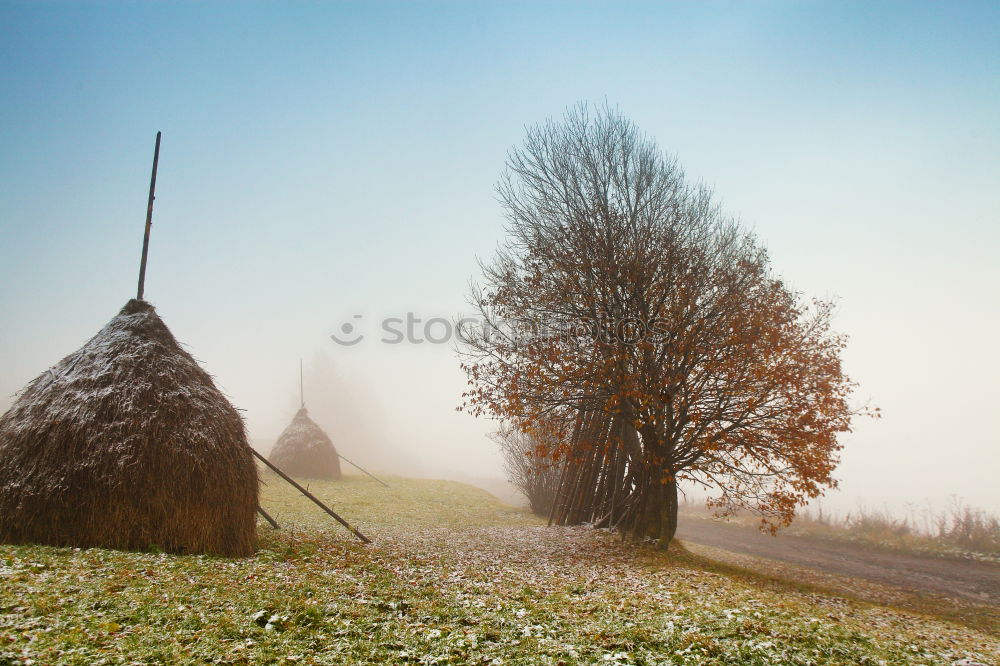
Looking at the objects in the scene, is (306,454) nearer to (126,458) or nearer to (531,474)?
(531,474)

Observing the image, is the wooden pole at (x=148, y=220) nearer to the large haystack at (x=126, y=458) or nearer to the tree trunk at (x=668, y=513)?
the large haystack at (x=126, y=458)

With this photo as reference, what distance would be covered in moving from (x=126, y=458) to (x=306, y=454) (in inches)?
762

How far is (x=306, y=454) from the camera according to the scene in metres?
26.3

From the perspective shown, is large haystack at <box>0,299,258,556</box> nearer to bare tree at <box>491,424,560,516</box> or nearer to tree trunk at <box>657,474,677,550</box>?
tree trunk at <box>657,474,677,550</box>

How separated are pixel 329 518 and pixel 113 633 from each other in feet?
33.7

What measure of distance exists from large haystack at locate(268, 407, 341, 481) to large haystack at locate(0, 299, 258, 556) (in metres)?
17.8

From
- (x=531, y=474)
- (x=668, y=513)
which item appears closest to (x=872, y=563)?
(x=668, y=513)

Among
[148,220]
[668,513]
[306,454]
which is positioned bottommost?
[306,454]

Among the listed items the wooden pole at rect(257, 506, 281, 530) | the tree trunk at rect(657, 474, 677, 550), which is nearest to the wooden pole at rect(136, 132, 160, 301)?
the wooden pole at rect(257, 506, 281, 530)

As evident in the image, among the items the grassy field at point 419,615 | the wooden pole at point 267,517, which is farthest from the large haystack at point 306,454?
the grassy field at point 419,615

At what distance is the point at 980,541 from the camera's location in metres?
15.3

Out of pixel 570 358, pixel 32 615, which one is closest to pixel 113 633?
pixel 32 615

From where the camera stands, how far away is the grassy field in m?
4.98

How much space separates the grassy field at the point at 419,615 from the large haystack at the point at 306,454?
17299 millimetres
